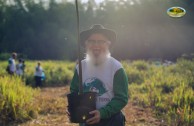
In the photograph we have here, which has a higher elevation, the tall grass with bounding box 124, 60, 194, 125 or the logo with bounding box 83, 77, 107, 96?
the logo with bounding box 83, 77, 107, 96

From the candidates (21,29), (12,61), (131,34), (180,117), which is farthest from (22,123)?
(21,29)

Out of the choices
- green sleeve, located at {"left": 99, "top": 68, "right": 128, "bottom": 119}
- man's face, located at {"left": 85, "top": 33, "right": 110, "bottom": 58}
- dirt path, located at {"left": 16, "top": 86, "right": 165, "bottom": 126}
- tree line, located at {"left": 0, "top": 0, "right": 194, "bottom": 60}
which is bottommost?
dirt path, located at {"left": 16, "top": 86, "right": 165, "bottom": 126}

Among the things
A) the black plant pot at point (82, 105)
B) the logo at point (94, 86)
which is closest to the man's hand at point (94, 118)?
the black plant pot at point (82, 105)

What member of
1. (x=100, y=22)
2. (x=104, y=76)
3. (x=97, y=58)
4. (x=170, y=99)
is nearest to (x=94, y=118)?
(x=104, y=76)

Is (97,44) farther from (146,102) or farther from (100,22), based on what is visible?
(100,22)

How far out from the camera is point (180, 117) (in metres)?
5.86

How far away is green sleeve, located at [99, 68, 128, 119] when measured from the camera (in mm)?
2727

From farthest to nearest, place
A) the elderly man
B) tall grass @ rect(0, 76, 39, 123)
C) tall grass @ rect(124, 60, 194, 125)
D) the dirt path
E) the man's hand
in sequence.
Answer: the dirt path < tall grass @ rect(0, 76, 39, 123) < tall grass @ rect(124, 60, 194, 125) < the elderly man < the man's hand

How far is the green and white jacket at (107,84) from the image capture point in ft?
9.04

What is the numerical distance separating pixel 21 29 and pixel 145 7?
1956cm

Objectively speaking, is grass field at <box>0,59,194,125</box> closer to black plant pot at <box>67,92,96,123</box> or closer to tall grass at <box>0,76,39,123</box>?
tall grass at <box>0,76,39,123</box>

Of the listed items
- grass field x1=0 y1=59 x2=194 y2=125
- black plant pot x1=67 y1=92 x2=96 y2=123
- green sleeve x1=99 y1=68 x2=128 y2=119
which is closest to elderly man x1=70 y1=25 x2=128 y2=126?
green sleeve x1=99 y1=68 x2=128 y2=119

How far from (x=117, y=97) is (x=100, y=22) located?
43.4 metres

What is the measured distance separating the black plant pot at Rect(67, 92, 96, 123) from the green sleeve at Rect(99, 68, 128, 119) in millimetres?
100
